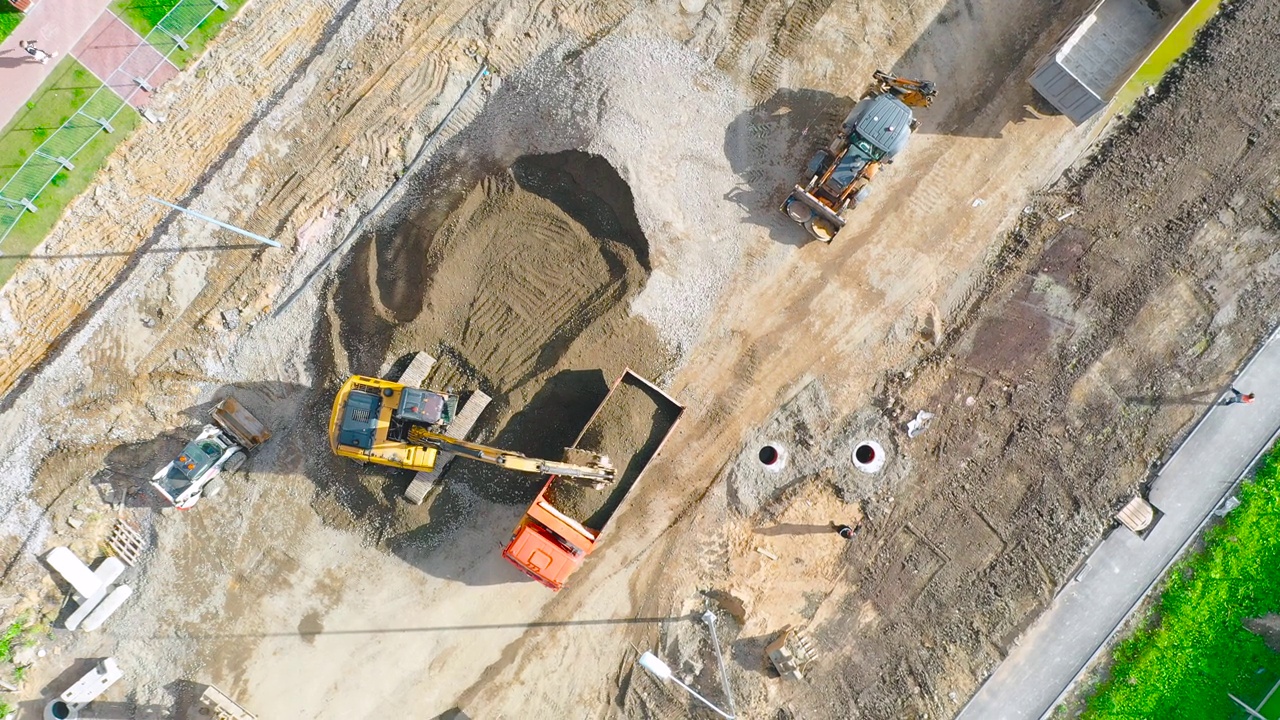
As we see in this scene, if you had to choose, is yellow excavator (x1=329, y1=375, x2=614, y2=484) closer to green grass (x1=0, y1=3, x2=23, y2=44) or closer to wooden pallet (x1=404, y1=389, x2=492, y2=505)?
wooden pallet (x1=404, y1=389, x2=492, y2=505)

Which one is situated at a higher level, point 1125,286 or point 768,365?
point 1125,286

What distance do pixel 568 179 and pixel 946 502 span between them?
10.4 metres

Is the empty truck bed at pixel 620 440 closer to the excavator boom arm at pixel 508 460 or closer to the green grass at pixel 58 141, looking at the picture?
the excavator boom arm at pixel 508 460

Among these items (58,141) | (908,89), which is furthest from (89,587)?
(908,89)

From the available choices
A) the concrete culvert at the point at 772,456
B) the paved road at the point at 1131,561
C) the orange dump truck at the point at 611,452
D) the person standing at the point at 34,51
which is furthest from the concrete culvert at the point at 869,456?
the person standing at the point at 34,51

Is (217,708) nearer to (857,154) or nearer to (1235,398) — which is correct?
(857,154)

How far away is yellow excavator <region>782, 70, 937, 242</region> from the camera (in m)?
15.0

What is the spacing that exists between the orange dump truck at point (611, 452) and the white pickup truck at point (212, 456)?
6.10 metres

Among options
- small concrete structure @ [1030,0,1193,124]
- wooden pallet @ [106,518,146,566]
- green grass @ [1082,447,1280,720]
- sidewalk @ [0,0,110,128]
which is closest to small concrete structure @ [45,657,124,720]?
wooden pallet @ [106,518,146,566]

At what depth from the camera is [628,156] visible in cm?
1585

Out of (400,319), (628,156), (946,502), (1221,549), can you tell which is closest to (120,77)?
(400,319)

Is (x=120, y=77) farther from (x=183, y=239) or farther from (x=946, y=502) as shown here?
(x=946, y=502)

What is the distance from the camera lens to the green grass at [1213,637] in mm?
15672

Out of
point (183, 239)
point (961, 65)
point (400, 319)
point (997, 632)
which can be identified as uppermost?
point (961, 65)
